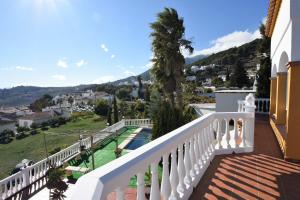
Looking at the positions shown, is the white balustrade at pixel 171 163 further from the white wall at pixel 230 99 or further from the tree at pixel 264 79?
the tree at pixel 264 79

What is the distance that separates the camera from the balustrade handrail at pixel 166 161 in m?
1.15

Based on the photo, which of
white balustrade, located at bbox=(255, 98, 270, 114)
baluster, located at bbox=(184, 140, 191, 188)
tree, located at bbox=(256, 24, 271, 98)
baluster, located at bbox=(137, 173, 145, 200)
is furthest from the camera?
tree, located at bbox=(256, 24, 271, 98)

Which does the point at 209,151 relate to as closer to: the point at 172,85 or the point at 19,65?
the point at 172,85

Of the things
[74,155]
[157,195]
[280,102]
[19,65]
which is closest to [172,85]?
[74,155]

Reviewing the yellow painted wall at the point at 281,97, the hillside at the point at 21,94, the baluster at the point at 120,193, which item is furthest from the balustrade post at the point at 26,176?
the hillside at the point at 21,94

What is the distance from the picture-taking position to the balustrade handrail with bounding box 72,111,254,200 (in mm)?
1153

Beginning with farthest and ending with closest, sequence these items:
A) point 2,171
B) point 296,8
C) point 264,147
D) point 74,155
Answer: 1. point 2,171
2. point 74,155
3. point 264,147
4. point 296,8

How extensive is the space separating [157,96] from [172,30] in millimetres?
4981

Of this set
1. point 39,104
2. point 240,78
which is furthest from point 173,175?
point 39,104

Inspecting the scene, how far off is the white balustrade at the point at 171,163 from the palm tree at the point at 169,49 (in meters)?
12.5

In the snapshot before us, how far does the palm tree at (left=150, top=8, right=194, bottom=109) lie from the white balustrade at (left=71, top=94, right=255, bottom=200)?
40.9 ft

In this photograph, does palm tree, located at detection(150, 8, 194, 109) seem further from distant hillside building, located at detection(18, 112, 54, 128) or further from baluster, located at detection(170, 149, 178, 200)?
distant hillside building, located at detection(18, 112, 54, 128)

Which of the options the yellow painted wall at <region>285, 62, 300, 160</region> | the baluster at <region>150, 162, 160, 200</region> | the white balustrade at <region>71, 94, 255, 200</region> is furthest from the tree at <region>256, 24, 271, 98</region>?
the baluster at <region>150, 162, 160, 200</region>

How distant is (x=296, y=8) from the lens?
4.22 meters
